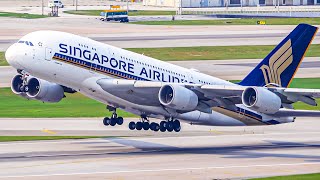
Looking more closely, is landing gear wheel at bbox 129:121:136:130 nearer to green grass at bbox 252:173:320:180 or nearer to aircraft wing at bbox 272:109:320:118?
aircraft wing at bbox 272:109:320:118

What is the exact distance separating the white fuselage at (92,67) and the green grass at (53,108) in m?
20.6

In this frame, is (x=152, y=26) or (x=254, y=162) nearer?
(x=254, y=162)

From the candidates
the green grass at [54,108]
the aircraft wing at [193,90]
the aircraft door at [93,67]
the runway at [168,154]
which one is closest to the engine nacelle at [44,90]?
the runway at [168,154]

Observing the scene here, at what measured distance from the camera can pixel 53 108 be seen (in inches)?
3954

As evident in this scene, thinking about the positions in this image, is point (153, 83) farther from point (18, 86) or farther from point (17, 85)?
point (17, 85)

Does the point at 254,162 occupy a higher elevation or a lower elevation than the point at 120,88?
lower

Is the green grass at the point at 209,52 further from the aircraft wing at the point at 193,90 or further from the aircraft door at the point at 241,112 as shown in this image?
the aircraft wing at the point at 193,90

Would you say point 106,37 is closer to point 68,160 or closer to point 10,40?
point 10,40

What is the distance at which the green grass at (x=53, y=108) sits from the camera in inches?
3760

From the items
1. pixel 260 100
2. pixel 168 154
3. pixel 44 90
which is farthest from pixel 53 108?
pixel 260 100

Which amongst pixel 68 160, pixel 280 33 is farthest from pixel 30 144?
pixel 280 33

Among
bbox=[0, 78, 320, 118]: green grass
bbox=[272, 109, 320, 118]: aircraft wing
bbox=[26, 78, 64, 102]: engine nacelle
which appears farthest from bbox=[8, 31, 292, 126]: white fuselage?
bbox=[0, 78, 320, 118]: green grass

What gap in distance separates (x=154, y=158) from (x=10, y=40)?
321ft

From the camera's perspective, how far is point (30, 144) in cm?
7631
